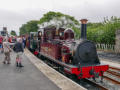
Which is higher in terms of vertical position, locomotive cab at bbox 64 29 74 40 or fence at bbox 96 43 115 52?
locomotive cab at bbox 64 29 74 40

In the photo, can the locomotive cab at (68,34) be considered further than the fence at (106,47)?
No

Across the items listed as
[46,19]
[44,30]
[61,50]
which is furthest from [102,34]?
[46,19]

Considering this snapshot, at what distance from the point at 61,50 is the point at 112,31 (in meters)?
16.7

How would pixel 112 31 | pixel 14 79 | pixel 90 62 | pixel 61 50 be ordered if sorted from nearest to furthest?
pixel 14 79
pixel 90 62
pixel 61 50
pixel 112 31

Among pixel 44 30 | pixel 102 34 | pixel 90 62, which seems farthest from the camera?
pixel 102 34

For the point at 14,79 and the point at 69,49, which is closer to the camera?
the point at 14,79

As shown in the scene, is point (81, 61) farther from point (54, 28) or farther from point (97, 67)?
point (54, 28)

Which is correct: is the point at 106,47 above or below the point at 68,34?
below

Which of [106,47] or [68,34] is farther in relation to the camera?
[106,47]

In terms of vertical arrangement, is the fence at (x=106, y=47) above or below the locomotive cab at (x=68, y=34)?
below

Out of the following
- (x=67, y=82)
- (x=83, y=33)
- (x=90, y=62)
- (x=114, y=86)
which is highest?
(x=83, y=33)

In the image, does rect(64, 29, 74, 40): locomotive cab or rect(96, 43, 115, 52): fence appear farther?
rect(96, 43, 115, 52): fence

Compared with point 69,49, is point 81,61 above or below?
below

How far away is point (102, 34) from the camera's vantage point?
993 inches
